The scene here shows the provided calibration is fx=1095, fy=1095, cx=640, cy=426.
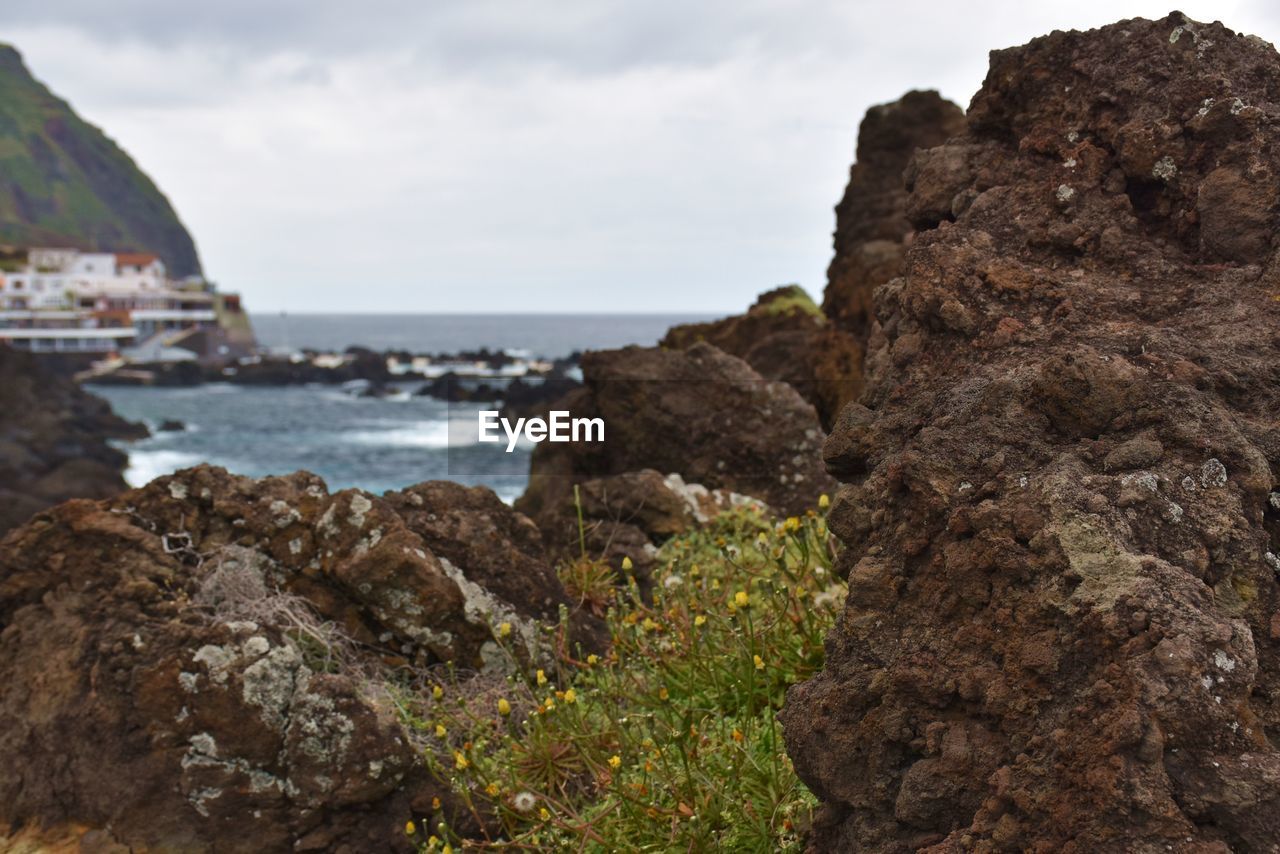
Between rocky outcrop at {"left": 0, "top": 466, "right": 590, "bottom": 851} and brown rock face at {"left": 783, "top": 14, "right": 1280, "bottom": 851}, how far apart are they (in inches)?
93.9

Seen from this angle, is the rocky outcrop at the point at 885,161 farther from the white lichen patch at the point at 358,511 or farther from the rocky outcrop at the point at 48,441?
the rocky outcrop at the point at 48,441

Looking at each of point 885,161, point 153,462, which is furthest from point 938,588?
point 153,462

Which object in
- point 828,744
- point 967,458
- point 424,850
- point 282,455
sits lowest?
point 282,455

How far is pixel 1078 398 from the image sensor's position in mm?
2830

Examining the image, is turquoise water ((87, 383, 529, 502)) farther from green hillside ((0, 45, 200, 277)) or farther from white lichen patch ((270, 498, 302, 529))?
green hillside ((0, 45, 200, 277))

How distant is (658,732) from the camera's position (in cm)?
448

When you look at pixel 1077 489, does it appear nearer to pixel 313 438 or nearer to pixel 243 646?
pixel 243 646

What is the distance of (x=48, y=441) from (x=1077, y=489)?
41716 millimetres

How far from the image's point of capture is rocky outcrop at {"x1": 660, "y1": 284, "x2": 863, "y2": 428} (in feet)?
36.2

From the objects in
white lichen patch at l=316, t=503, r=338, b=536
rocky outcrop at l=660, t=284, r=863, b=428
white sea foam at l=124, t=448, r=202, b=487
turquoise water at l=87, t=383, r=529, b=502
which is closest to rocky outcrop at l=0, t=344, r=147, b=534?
white sea foam at l=124, t=448, r=202, b=487

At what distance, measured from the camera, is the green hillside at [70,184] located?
5950 inches

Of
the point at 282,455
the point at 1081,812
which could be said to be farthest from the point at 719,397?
the point at 282,455

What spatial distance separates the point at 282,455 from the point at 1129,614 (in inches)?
1720

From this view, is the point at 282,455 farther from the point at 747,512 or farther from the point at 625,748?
the point at 625,748
